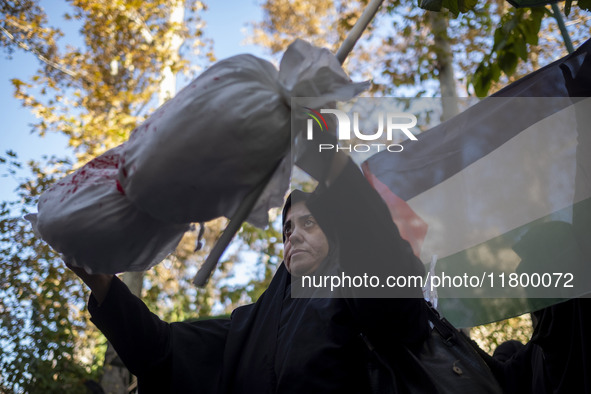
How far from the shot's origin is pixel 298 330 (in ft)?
5.33

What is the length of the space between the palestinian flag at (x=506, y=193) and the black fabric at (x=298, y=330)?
18.0 inches

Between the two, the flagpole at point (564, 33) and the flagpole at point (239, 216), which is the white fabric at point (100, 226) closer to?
the flagpole at point (239, 216)

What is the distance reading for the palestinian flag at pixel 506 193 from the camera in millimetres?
1737

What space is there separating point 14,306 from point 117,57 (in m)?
3.60

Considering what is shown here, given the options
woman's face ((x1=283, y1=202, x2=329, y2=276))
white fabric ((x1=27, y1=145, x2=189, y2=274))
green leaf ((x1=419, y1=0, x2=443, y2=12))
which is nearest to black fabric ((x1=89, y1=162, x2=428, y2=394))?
woman's face ((x1=283, y1=202, x2=329, y2=276))

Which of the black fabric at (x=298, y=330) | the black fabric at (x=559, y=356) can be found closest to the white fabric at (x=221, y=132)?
the black fabric at (x=298, y=330)

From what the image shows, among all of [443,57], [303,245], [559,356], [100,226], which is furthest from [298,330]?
[443,57]

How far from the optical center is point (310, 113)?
3.70ft

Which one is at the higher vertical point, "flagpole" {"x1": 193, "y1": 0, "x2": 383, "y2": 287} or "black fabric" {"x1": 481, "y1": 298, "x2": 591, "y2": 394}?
"flagpole" {"x1": 193, "y1": 0, "x2": 383, "y2": 287}

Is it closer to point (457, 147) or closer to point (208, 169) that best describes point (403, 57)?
point (457, 147)

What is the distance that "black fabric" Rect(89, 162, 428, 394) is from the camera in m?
1.35

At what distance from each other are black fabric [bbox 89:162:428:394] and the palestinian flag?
1.50 ft

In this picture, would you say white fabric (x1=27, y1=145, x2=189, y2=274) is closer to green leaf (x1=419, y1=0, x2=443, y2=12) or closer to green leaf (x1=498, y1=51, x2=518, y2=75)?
green leaf (x1=419, y1=0, x2=443, y2=12)

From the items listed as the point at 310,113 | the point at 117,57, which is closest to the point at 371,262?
the point at 310,113
